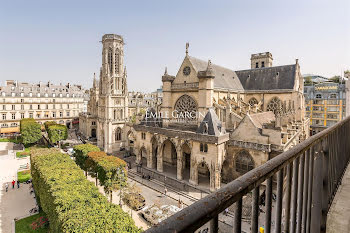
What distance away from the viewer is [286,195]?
230 cm

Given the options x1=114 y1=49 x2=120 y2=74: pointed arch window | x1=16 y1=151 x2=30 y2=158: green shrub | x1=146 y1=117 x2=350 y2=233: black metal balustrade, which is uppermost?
x1=114 y1=49 x2=120 y2=74: pointed arch window

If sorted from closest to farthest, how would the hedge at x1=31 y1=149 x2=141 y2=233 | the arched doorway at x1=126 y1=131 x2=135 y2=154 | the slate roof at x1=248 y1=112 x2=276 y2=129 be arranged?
the hedge at x1=31 y1=149 x2=141 y2=233, the slate roof at x1=248 y1=112 x2=276 y2=129, the arched doorway at x1=126 y1=131 x2=135 y2=154

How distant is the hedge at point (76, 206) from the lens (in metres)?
9.85

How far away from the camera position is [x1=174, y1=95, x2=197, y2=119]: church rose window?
26.7 m

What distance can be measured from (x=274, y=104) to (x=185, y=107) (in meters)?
14.5

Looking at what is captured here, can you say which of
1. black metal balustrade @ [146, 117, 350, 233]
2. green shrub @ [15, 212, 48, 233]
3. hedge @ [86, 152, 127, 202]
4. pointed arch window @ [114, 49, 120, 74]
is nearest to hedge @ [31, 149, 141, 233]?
green shrub @ [15, 212, 48, 233]

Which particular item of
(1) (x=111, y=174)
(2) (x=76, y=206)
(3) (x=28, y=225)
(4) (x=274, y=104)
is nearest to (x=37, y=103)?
(3) (x=28, y=225)

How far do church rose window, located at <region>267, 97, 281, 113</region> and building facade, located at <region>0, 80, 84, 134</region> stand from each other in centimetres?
5282

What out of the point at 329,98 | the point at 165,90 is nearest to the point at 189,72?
the point at 165,90

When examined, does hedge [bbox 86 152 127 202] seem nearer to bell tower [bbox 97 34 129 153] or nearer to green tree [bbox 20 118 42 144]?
bell tower [bbox 97 34 129 153]

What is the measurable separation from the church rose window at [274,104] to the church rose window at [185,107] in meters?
13.4

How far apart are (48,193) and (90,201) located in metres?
3.79

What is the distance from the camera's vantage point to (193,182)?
22.0 metres

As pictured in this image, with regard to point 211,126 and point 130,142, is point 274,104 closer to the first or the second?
point 211,126
